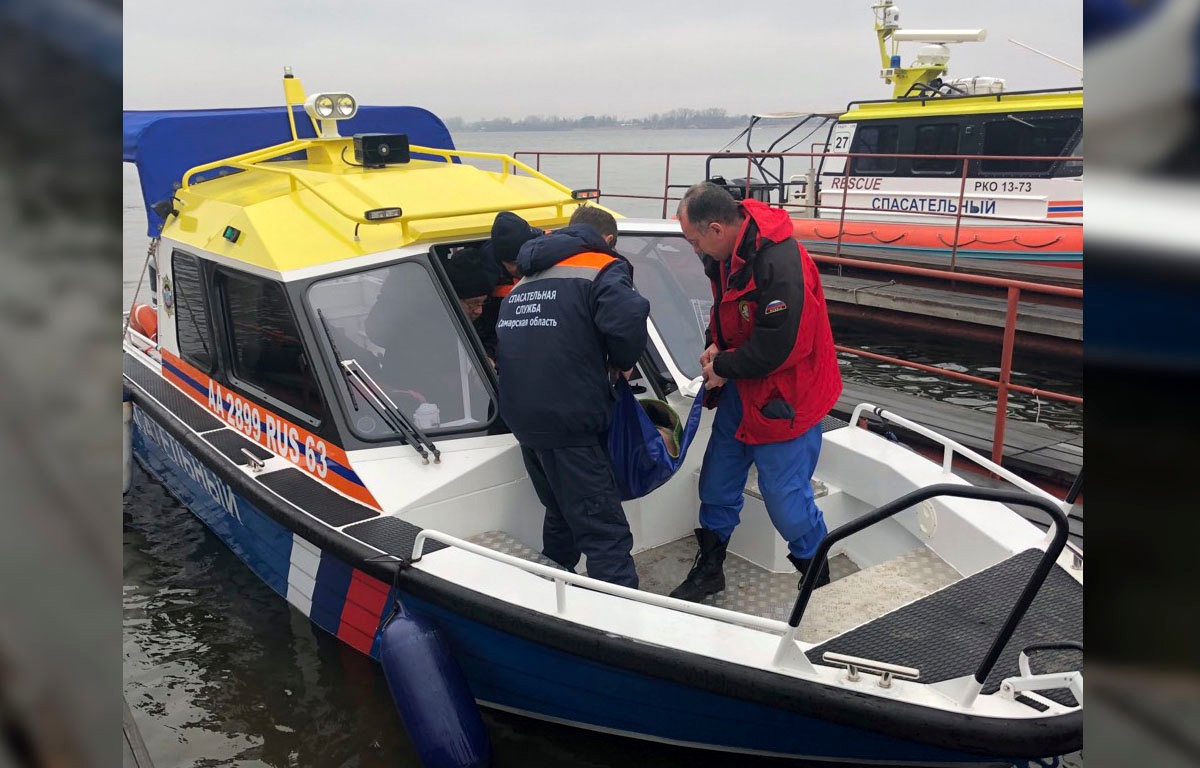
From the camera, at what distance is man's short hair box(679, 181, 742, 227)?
373 cm

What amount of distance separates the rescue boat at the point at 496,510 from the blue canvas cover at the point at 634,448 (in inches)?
18.3

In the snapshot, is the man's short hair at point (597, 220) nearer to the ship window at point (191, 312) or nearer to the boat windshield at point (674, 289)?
the boat windshield at point (674, 289)

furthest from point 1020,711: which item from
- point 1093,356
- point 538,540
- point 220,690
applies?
point 220,690

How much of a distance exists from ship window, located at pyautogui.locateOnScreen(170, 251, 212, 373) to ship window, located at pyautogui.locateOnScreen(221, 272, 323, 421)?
0.28 m

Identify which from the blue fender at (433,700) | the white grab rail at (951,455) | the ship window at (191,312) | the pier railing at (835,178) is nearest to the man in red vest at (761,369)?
the white grab rail at (951,455)

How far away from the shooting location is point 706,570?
421 cm

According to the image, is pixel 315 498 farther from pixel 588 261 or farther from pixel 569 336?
pixel 588 261

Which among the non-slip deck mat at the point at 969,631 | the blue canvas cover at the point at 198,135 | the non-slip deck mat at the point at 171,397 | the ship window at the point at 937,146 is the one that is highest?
the ship window at the point at 937,146

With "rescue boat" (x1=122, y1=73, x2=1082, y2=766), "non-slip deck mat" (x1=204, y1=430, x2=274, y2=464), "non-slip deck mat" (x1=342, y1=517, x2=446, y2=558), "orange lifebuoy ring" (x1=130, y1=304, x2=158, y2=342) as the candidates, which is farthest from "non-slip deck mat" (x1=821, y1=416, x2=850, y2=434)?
"orange lifebuoy ring" (x1=130, y1=304, x2=158, y2=342)

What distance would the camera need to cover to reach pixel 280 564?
448 centimetres

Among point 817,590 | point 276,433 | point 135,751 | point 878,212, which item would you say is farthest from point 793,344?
point 878,212

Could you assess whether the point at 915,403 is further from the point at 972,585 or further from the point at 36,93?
the point at 36,93

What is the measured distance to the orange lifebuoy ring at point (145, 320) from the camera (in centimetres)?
693

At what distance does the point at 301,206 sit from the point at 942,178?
1142 cm
